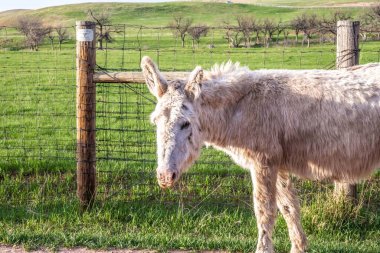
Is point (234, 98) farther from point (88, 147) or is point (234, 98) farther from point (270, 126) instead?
point (88, 147)

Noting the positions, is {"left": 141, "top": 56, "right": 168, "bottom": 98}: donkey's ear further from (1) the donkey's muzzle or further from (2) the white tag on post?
(2) the white tag on post

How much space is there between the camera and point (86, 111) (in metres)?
7.30

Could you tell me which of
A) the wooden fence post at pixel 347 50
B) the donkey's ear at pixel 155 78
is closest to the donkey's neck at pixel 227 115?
the donkey's ear at pixel 155 78

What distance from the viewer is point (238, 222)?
6.88 meters

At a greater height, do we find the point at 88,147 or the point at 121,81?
the point at 121,81

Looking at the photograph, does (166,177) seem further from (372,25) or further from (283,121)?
(372,25)

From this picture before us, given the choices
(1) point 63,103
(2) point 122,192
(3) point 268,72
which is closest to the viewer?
(3) point 268,72

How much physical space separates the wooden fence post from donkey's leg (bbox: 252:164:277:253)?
178cm

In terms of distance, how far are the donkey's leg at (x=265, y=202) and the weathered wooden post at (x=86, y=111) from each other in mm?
2704

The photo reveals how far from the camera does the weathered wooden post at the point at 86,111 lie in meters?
7.22

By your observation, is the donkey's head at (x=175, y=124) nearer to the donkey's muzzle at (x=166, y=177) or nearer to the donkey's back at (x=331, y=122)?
the donkey's muzzle at (x=166, y=177)

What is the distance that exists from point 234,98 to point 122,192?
300 centimetres

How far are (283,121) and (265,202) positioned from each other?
0.87 meters

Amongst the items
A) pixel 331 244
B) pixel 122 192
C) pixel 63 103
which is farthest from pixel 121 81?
pixel 63 103
